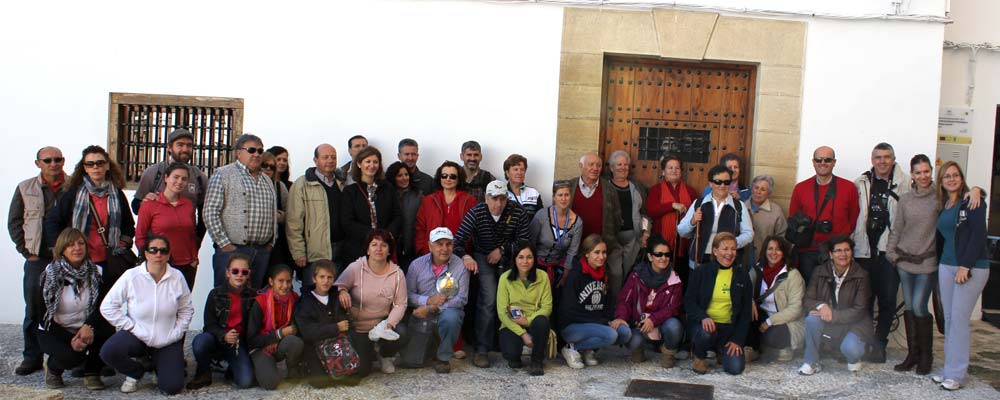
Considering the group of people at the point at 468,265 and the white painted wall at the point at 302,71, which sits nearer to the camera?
the group of people at the point at 468,265

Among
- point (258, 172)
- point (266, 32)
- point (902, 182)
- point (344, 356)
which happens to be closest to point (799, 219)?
point (902, 182)

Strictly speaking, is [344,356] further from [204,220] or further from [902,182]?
[902,182]

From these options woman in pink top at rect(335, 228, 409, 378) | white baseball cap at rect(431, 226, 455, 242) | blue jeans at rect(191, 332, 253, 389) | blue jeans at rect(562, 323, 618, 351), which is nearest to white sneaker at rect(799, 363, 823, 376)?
blue jeans at rect(562, 323, 618, 351)

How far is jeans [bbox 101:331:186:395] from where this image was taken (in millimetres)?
5023

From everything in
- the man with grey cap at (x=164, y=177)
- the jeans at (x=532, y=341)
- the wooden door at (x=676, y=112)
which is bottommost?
the jeans at (x=532, y=341)

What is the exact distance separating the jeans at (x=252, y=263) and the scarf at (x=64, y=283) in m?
0.77

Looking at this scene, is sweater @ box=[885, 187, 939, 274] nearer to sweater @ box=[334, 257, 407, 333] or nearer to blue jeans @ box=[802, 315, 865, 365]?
blue jeans @ box=[802, 315, 865, 365]

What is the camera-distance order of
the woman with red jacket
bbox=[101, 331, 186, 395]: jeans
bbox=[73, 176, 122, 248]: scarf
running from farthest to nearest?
the woman with red jacket, bbox=[73, 176, 122, 248]: scarf, bbox=[101, 331, 186, 395]: jeans

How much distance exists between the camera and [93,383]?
518cm

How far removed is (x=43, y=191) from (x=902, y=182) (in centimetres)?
602

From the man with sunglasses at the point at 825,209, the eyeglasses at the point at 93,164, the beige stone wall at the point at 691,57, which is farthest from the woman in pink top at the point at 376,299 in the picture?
the man with sunglasses at the point at 825,209

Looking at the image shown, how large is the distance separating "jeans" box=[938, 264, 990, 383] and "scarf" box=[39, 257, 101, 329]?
541 centimetres

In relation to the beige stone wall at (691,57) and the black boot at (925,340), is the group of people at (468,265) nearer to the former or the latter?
the black boot at (925,340)

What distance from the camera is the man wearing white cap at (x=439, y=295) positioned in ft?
19.0
